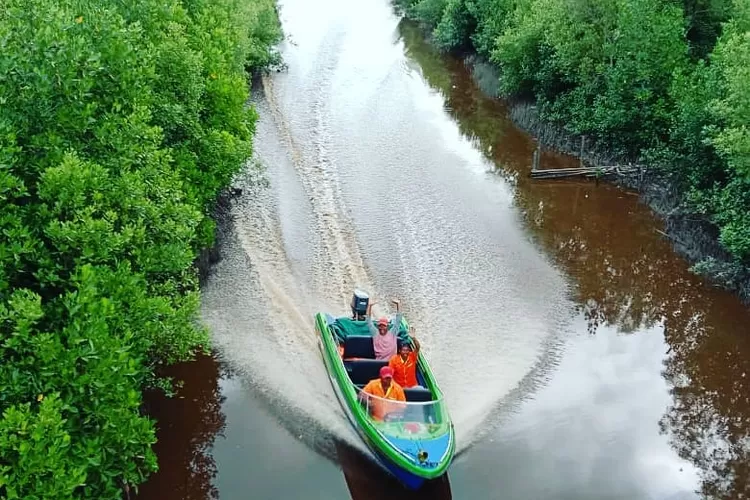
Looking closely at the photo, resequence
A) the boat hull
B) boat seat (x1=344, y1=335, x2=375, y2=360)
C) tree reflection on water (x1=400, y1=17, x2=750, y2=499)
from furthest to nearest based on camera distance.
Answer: boat seat (x1=344, y1=335, x2=375, y2=360) → tree reflection on water (x1=400, y1=17, x2=750, y2=499) → the boat hull

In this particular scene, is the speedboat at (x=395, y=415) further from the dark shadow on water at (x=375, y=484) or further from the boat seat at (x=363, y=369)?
the dark shadow on water at (x=375, y=484)

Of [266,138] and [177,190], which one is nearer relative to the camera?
[177,190]

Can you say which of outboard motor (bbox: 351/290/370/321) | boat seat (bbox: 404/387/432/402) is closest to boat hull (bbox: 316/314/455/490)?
boat seat (bbox: 404/387/432/402)

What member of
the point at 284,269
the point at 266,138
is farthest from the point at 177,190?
the point at 266,138

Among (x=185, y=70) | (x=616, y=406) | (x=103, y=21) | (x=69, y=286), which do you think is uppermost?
(x=103, y=21)

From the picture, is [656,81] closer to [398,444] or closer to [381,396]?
[381,396]

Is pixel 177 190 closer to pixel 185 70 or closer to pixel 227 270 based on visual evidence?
pixel 185 70

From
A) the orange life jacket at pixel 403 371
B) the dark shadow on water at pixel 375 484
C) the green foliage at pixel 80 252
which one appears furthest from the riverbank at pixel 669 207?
the green foliage at pixel 80 252

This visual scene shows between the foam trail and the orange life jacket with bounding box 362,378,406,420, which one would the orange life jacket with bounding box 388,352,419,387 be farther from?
the foam trail
